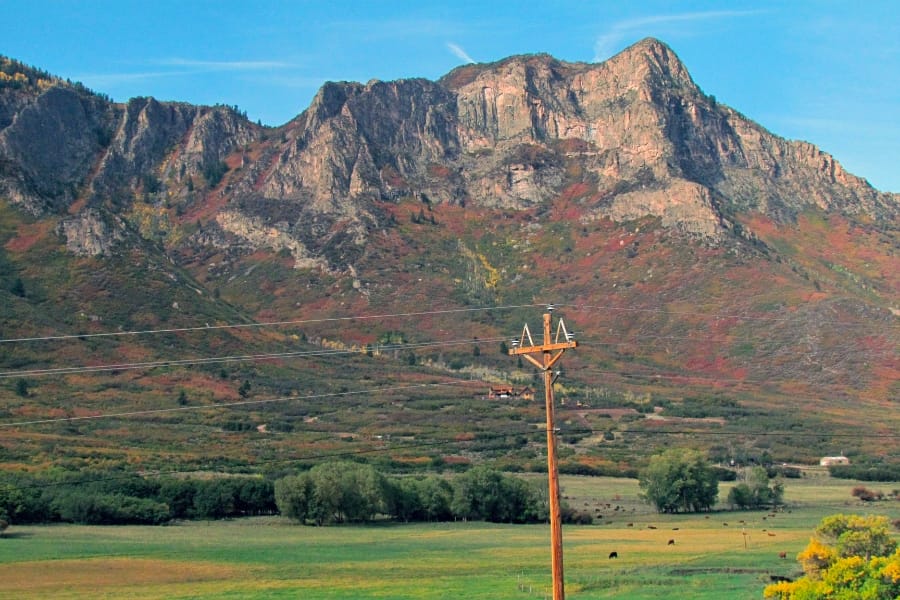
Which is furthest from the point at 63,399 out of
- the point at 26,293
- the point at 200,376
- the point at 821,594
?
the point at 821,594

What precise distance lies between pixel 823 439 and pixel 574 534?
66859mm

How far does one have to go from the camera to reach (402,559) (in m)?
77.7

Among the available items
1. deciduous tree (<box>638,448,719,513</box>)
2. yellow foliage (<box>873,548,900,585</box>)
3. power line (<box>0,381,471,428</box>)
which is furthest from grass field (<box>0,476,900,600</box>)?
power line (<box>0,381,471,428</box>)

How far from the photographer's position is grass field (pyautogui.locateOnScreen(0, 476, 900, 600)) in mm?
65750

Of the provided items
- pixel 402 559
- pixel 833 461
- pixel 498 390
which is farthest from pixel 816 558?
pixel 498 390

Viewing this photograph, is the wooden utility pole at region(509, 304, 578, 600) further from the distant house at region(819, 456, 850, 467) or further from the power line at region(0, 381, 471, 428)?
the distant house at region(819, 456, 850, 467)

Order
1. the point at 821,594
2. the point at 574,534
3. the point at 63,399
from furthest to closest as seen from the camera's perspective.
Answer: the point at 63,399 < the point at 574,534 < the point at 821,594

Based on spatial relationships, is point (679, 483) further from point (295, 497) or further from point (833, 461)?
point (833, 461)

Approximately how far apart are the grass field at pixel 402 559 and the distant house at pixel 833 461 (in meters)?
37.1

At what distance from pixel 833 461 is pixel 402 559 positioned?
81195 millimetres

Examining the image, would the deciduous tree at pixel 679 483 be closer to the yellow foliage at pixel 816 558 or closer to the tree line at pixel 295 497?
the tree line at pixel 295 497

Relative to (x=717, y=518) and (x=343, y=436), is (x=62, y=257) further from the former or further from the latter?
(x=717, y=518)

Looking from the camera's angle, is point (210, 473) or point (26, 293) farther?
point (26, 293)

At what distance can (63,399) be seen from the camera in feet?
475
